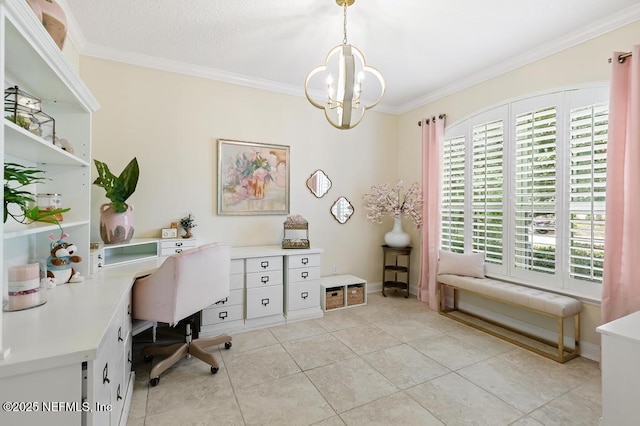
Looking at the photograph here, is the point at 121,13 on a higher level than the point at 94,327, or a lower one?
higher

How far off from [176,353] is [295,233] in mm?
1725

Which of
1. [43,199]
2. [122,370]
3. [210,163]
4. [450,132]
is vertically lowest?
[122,370]

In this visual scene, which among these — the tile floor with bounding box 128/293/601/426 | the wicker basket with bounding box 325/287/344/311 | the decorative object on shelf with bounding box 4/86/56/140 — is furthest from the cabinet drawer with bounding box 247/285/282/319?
the decorative object on shelf with bounding box 4/86/56/140

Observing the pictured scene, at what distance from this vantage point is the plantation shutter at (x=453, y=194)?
140 inches

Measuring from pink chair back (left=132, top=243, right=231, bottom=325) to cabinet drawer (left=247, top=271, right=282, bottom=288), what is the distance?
2.75ft

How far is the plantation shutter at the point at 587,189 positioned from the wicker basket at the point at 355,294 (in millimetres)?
2138

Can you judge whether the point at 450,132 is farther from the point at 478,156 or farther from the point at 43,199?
the point at 43,199

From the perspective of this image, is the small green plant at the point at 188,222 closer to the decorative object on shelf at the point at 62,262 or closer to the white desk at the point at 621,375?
the decorative object on shelf at the point at 62,262

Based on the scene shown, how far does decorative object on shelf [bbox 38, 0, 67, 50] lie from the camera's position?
55.8 inches

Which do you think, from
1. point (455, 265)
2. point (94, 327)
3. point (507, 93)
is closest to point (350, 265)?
point (455, 265)

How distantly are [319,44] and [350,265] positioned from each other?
2793mm

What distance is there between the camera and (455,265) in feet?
11.1

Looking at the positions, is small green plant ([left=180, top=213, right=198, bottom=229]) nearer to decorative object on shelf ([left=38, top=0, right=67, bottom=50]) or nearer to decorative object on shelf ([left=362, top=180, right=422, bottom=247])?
decorative object on shelf ([left=38, top=0, right=67, bottom=50])

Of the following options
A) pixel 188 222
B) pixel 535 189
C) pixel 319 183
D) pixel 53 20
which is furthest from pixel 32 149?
pixel 535 189
